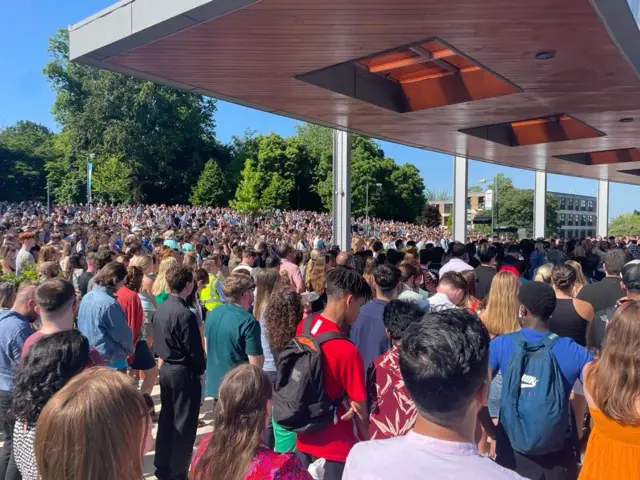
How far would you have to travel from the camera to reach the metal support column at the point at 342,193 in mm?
14898

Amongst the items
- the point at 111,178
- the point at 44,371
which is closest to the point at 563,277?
the point at 44,371

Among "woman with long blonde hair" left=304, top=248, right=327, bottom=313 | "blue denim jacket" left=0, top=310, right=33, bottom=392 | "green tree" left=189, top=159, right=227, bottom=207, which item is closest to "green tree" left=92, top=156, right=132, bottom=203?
"green tree" left=189, top=159, right=227, bottom=207

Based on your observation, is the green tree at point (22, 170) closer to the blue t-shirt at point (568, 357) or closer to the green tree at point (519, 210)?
the green tree at point (519, 210)

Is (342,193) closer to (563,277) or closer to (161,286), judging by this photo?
(161,286)

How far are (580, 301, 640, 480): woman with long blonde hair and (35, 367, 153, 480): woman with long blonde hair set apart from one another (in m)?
2.29

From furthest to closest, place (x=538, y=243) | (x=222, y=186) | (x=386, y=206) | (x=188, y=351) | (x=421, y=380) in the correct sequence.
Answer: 1. (x=386, y=206)
2. (x=222, y=186)
3. (x=538, y=243)
4. (x=188, y=351)
5. (x=421, y=380)

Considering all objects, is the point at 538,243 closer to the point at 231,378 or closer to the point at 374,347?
the point at 374,347

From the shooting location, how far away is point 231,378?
2400 mm

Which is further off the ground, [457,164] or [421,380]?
[457,164]

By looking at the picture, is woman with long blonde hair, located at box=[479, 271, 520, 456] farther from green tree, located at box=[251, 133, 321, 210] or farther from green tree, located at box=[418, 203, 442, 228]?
green tree, located at box=[418, 203, 442, 228]

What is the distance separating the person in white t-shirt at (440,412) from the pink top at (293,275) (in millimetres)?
6027

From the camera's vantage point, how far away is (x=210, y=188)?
56500 mm

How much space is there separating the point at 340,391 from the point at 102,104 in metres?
55.9

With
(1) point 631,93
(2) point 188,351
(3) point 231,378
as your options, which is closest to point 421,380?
(3) point 231,378
